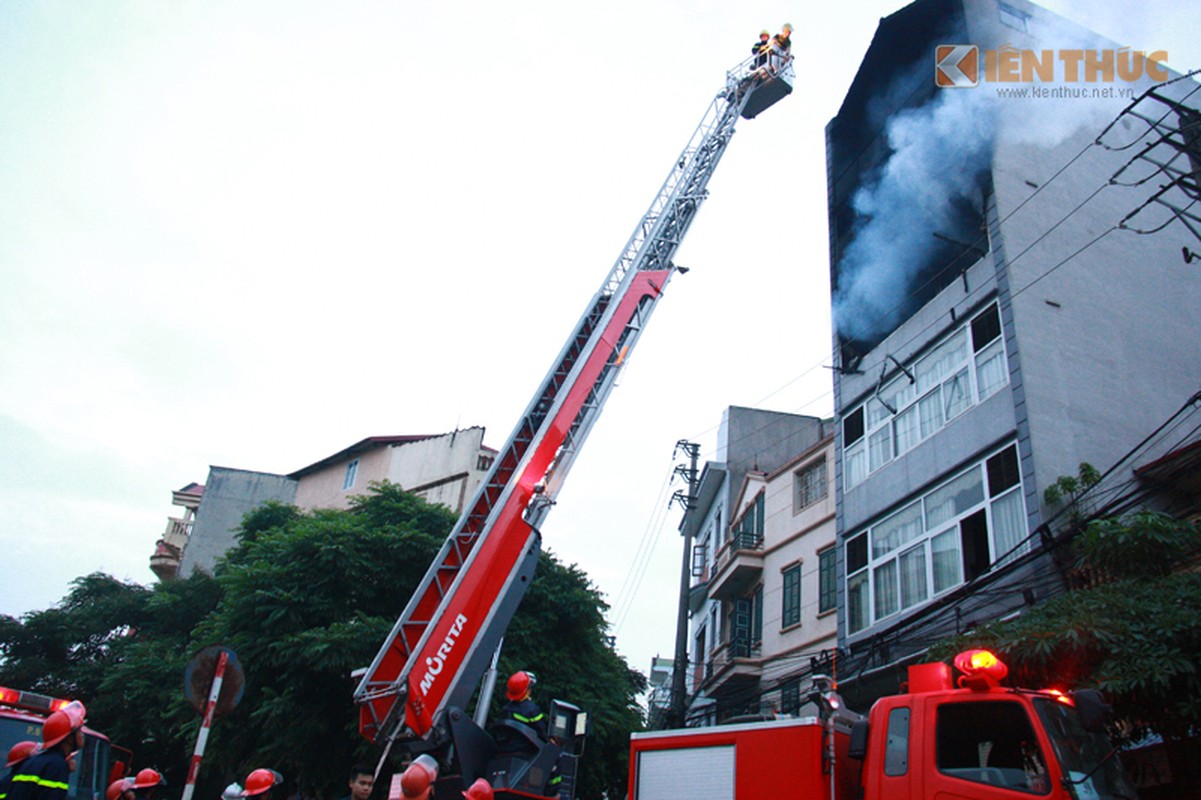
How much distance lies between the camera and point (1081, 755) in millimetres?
5863

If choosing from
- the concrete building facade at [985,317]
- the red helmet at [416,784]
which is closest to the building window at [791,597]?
the concrete building facade at [985,317]

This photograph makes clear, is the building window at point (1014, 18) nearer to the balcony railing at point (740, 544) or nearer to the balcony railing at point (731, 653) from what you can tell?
the balcony railing at point (740, 544)

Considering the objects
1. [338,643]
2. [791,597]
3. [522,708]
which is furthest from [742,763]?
[791,597]

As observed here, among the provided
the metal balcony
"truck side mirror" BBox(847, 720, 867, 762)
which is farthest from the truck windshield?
the metal balcony

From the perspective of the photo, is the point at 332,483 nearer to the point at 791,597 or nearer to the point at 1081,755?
the point at 791,597

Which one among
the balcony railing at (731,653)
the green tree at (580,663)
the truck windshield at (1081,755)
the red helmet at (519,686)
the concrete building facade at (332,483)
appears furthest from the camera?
the concrete building facade at (332,483)

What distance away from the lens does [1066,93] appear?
59.3 feet

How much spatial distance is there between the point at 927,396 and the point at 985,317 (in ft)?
6.26

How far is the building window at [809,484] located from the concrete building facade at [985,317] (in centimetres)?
247

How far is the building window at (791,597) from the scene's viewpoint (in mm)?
21031

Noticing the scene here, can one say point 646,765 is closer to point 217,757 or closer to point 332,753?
point 332,753

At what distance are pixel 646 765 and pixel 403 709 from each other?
7.73ft

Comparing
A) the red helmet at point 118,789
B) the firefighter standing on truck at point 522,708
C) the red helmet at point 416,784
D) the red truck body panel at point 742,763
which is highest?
the firefighter standing on truck at point 522,708

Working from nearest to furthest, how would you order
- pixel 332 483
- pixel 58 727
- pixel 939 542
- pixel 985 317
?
pixel 58 727 < pixel 939 542 < pixel 985 317 < pixel 332 483
